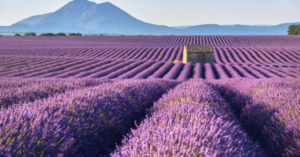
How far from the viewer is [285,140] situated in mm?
3205

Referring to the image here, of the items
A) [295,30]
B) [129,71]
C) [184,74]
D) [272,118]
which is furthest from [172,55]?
[295,30]

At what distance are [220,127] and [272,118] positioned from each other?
5.06 feet

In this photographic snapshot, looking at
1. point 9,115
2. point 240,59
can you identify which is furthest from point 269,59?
point 9,115

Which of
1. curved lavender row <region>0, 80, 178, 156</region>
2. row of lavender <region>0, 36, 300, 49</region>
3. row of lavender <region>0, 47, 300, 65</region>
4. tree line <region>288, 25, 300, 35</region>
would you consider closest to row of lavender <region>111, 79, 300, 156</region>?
curved lavender row <region>0, 80, 178, 156</region>

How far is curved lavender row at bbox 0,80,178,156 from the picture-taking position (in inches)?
89.7

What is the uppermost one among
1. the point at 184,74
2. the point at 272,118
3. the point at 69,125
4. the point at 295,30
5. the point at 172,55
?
the point at 295,30

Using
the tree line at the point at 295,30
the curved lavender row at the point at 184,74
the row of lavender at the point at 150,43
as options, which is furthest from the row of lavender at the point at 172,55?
the tree line at the point at 295,30

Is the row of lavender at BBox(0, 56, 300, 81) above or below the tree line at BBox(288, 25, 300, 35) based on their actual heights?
below

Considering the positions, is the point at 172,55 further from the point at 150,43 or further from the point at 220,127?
the point at 220,127

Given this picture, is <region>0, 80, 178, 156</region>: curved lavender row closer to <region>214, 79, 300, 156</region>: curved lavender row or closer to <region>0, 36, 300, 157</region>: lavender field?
<region>0, 36, 300, 157</region>: lavender field

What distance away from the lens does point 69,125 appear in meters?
2.79

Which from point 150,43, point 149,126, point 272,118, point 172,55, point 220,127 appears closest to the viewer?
point 220,127

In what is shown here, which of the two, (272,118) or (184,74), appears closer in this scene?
(272,118)

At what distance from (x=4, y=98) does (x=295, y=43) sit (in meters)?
56.9
